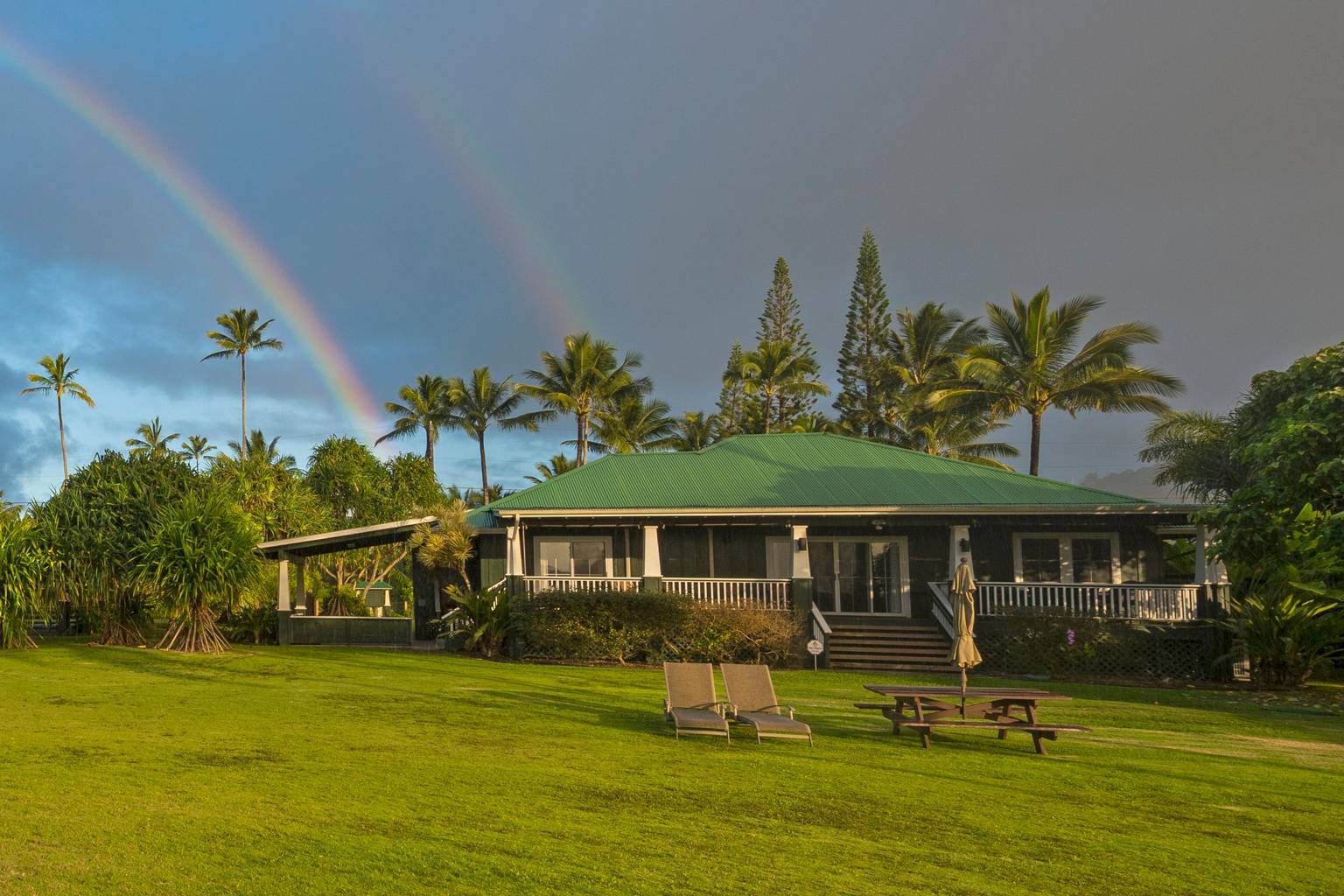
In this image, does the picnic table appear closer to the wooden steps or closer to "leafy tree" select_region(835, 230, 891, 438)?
the wooden steps

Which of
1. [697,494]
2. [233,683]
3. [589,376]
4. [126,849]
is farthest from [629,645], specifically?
[589,376]

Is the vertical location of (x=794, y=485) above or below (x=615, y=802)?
above

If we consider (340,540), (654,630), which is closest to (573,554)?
(654,630)

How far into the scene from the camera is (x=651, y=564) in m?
21.5

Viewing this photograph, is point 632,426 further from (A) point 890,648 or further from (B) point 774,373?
(A) point 890,648

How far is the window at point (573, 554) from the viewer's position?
79.7 ft

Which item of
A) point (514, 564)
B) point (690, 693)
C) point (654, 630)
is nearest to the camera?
point (690, 693)

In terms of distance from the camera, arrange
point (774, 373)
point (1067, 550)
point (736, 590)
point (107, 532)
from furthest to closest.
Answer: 1. point (774, 373)
2. point (1067, 550)
3. point (107, 532)
4. point (736, 590)

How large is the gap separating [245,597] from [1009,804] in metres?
18.0

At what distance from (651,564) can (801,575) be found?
10.6 feet

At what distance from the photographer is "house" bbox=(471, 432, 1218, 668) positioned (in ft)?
67.6

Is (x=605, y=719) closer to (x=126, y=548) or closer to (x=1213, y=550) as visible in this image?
(x=1213, y=550)

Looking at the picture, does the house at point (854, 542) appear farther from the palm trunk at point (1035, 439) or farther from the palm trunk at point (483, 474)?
the palm trunk at point (483, 474)

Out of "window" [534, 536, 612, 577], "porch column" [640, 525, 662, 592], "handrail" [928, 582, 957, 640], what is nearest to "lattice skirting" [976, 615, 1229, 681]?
"handrail" [928, 582, 957, 640]
